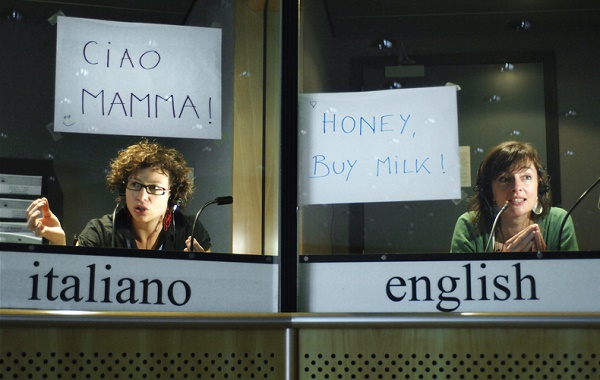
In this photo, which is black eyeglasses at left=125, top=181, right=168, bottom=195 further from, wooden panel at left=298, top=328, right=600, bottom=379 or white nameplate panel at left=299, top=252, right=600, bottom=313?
wooden panel at left=298, top=328, right=600, bottom=379

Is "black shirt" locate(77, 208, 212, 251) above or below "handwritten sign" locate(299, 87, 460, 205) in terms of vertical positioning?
below

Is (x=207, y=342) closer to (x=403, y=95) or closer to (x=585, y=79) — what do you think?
(x=403, y=95)

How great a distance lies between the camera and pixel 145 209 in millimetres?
2133

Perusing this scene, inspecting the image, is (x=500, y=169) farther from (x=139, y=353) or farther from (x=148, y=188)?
(x=139, y=353)

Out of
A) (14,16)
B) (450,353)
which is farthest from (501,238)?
(14,16)

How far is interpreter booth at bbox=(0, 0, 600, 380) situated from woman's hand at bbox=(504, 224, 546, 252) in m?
0.04

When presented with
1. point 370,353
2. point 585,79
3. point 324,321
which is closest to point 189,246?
point 324,321

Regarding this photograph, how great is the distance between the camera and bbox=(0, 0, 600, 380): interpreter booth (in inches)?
76.4

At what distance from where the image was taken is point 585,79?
2277 mm

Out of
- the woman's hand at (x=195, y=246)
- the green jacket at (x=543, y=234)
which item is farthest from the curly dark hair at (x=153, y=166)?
the green jacket at (x=543, y=234)

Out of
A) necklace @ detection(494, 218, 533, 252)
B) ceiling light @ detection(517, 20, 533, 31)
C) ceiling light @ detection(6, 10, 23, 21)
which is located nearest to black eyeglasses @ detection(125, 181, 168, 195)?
ceiling light @ detection(6, 10, 23, 21)

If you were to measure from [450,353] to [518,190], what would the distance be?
0.53m

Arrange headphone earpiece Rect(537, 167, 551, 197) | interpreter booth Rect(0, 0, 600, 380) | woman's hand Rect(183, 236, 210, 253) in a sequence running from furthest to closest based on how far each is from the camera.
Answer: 1. headphone earpiece Rect(537, 167, 551, 197)
2. woman's hand Rect(183, 236, 210, 253)
3. interpreter booth Rect(0, 0, 600, 380)

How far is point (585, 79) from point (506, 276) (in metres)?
0.64
